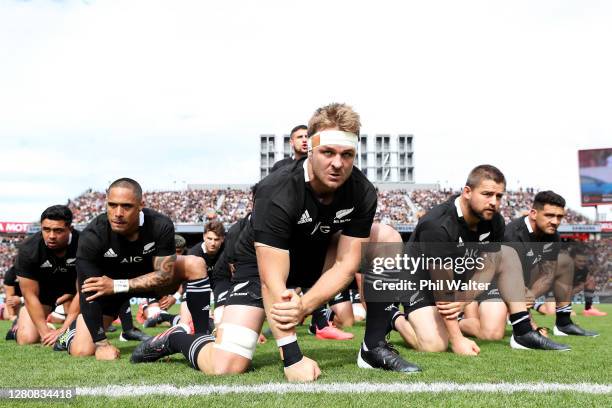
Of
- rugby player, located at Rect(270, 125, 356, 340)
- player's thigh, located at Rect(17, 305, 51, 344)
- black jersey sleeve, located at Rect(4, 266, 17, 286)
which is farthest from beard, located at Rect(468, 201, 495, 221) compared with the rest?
black jersey sleeve, located at Rect(4, 266, 17, 286)

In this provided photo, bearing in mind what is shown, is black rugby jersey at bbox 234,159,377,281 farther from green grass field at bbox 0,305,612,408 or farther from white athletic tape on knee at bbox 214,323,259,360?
green grass field at bbox 0,305,612,408

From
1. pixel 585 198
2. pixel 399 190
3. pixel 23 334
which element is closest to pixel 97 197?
pixel 399 190

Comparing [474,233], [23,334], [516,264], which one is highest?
[474,233]

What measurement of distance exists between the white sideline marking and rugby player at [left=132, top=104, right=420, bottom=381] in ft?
1.11

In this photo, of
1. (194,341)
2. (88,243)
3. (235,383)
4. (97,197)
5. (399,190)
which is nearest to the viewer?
(235,383)

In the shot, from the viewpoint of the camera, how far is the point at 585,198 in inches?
1697

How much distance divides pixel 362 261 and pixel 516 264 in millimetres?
2732

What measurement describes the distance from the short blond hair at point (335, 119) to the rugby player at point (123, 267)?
259 centimetres

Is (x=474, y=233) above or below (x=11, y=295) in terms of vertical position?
above

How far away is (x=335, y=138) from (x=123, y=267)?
11.6 ft

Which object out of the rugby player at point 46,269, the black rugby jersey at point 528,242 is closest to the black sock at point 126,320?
the rugby player at point 46,269

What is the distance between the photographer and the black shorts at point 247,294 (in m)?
4.93

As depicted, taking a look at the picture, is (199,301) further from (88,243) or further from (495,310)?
(495,310)

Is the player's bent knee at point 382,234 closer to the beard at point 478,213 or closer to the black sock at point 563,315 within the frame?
the beard at point 478,213
